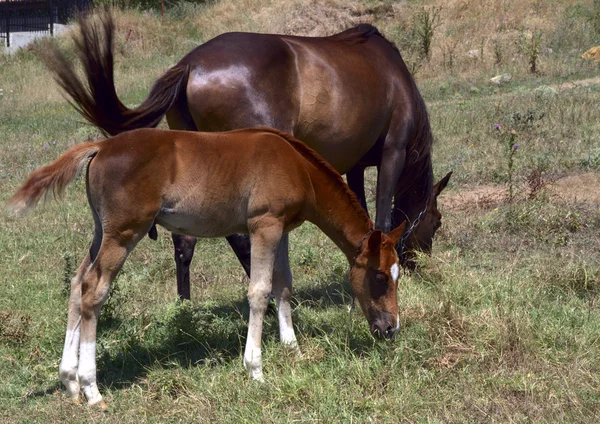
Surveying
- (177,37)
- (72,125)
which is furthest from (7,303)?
(177,37)

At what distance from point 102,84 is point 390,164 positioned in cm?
252

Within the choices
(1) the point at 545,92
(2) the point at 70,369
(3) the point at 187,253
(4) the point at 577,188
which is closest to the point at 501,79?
(1) the point at 545,92

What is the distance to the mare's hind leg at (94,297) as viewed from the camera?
4344 mm

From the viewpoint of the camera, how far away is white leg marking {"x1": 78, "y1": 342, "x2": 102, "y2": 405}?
4.34 m

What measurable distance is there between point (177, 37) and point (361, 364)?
25.2 meters

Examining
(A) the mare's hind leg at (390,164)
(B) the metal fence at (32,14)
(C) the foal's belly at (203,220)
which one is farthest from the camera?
(B) the metal fence at (32,14)

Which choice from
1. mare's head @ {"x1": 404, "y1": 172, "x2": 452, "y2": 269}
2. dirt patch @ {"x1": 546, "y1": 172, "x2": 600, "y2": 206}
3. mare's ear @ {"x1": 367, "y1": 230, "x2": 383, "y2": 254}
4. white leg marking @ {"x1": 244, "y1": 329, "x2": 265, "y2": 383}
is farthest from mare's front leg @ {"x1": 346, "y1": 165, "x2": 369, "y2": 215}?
white leg marking @ {"x1": 244, "y1": 329, "x2": 265, "y2": 383}

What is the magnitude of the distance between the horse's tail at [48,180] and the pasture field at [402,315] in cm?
115

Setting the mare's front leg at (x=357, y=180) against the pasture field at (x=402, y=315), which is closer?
the pasture field at (x=402, y=315)

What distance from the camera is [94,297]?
14.3ft

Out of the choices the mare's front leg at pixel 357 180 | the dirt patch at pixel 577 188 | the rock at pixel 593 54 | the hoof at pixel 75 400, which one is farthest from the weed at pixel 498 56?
the hoof at pixel 75 400

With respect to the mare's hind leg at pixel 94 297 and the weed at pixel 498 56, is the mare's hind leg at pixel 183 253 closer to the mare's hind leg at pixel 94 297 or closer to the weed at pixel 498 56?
the mare's hind leg at pixel 94 297

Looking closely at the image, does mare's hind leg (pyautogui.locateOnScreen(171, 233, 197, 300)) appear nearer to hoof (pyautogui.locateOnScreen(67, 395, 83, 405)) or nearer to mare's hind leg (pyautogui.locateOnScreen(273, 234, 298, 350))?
mare's hind leg (pyautogui.locateOnScreen(273, 234, 298, 350))

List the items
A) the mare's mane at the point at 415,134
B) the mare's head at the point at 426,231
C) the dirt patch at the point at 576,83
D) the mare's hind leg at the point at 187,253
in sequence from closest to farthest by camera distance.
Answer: the mare's hind leg at the point at 187,253
the mare's mane at the point at 415,134
the mare's head at the point at 426,231
the dirt patch at the point at 576,83
